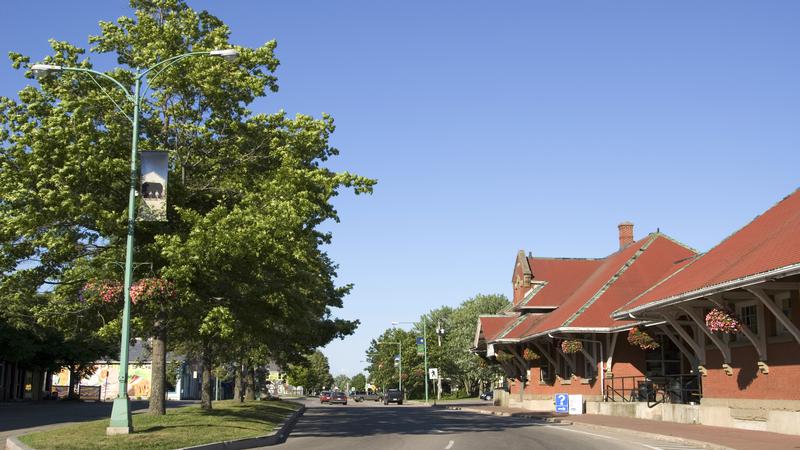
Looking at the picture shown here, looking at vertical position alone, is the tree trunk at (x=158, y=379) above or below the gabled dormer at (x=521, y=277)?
below

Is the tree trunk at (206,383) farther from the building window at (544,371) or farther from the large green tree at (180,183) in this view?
the building window at (544,371)

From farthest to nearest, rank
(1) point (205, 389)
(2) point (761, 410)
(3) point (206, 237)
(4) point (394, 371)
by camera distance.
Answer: (4) point (394, 371) → (1) point (205, 389) → (2) point (761, 410) → (3) point (206, 237)

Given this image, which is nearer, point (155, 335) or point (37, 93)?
point (37, 93)

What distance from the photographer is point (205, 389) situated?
3734cm

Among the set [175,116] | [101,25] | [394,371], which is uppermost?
[101,25]

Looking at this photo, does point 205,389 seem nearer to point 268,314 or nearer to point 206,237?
point 268,314

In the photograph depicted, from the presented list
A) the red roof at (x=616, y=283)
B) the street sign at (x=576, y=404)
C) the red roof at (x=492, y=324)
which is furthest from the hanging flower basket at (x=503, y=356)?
the street sign at (x=576, y=404)

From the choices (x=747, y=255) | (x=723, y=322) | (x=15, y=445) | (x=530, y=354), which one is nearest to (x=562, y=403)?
(x=530, y=354)

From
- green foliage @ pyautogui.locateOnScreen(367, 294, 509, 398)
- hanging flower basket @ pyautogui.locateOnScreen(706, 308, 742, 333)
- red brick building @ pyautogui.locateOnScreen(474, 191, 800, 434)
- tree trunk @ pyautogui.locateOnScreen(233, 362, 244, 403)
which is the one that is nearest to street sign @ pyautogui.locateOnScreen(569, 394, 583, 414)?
red brick building @ pyautogui.locateOnScreen(474, 191, 800, 434)

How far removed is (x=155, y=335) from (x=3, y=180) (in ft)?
20.2

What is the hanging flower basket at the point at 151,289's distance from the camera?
1986 centimetres

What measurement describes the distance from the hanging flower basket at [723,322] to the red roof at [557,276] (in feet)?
82.8

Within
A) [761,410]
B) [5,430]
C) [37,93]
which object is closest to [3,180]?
[37,93]

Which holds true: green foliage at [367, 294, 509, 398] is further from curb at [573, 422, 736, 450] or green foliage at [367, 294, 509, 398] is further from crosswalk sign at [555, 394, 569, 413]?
curb at [573, 422, 736, 450]
